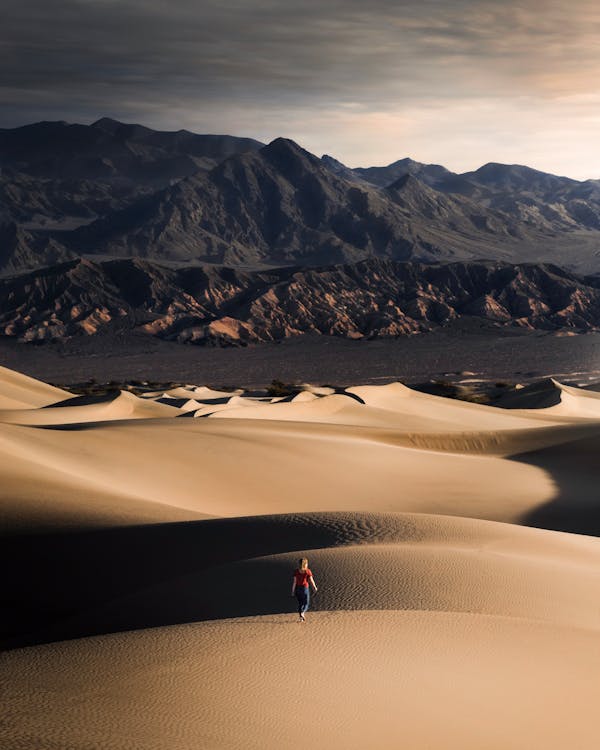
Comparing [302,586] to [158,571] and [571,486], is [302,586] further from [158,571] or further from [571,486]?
[571,486]

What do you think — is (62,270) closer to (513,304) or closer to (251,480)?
(513,304)

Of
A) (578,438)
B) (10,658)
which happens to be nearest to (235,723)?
(10,658)

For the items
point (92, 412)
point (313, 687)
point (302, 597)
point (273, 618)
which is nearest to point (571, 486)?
point (273, 618)

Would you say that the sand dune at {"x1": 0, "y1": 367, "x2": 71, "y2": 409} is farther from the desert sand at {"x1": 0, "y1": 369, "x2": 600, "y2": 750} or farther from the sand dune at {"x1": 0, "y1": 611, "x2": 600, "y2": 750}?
the sand dune at {"x1": 0, "y1": 611, "x2": 600, "y2": 750}

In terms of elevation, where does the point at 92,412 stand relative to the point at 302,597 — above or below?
below

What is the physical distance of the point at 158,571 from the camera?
1302 cm

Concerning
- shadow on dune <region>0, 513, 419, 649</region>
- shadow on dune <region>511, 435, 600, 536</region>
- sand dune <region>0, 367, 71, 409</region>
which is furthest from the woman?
sand dune <region>0, 367, 71, 409</region>

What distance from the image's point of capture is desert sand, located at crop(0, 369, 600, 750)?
7891mm

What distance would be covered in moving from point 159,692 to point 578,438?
28.8 m

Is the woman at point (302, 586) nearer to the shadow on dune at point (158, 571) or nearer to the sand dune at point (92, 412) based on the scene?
the shadow on dune at point (158, 571)

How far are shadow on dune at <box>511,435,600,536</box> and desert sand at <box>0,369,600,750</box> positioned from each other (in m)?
0.16

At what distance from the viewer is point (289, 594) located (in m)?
11.2

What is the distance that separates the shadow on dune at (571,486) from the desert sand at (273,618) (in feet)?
0.52

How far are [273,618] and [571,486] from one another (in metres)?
19.5
